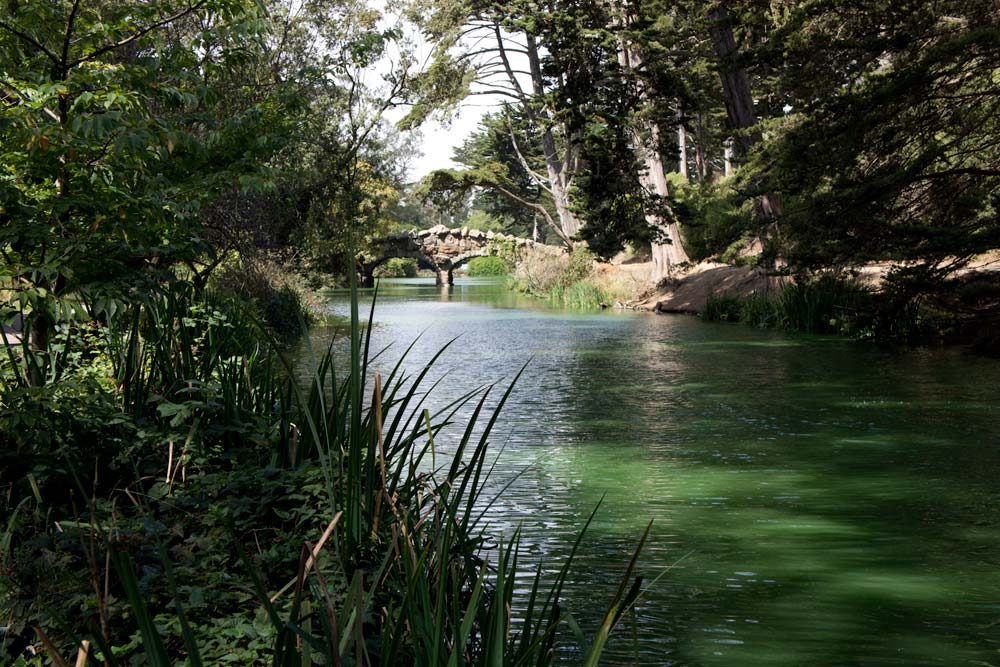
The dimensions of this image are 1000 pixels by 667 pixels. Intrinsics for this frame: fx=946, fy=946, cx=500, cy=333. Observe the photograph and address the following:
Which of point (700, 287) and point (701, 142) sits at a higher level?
point (701, 142)

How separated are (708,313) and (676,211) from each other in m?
2.35

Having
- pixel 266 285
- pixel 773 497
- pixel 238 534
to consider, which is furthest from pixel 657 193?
pixel 238 534

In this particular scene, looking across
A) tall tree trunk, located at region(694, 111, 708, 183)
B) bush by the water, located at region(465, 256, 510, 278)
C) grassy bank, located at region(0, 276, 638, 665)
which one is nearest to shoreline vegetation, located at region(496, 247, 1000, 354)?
tall tree trunk, located at region(694, 111, 708, 183)

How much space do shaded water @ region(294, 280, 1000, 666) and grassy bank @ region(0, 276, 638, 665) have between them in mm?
561

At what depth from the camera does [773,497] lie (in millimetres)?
5562

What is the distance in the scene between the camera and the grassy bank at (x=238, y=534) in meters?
2.06

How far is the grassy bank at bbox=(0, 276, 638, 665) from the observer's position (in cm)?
206

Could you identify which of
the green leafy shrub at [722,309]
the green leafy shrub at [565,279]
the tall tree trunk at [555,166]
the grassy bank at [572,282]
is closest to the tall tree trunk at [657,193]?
the grassy bank at [572,282]

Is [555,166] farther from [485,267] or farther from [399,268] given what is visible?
[399,268]

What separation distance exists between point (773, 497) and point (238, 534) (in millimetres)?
3245

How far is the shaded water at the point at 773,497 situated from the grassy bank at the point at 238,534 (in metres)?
0.56

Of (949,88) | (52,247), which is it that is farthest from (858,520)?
(949,88)

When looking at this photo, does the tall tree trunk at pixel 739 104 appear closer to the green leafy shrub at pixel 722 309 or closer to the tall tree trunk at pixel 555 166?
the green leafy shrub at pixel 722 309

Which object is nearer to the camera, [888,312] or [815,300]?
[888,312]
